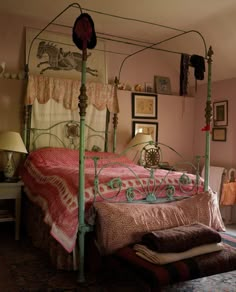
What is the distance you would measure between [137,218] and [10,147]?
6.17ft

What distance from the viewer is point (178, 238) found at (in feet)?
7.74

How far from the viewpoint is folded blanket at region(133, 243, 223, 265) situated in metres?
2.19

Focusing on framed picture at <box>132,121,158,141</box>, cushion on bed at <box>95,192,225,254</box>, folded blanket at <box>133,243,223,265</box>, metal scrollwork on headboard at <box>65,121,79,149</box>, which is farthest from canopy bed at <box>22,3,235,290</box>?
framed picture at <box>132,121,158,141</box>

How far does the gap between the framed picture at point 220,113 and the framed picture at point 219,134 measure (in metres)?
0.08

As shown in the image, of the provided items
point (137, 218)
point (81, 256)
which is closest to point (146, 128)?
point (137, 218)

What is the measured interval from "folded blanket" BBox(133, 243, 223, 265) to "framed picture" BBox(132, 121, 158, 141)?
9.48 feet

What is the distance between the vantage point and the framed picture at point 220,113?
5.05 m

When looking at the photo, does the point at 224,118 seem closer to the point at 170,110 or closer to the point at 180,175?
the point at 170,110

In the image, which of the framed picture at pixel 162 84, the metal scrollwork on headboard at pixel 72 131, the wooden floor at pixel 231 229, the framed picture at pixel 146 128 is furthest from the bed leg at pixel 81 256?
the framed picture at pixel 162 84

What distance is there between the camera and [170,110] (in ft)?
18.0

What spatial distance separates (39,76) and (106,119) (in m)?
1.13

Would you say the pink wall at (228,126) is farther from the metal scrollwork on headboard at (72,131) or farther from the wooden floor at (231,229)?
the metal scrollwork on headboard at (72,131)

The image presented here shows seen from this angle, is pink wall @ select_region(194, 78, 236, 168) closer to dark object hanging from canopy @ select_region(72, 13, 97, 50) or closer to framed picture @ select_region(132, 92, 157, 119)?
framed picture @ select_region(132, 92, 157, 119)

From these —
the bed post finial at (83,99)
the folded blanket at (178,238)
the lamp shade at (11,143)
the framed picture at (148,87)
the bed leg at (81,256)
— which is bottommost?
the bed leg at (81,256)
